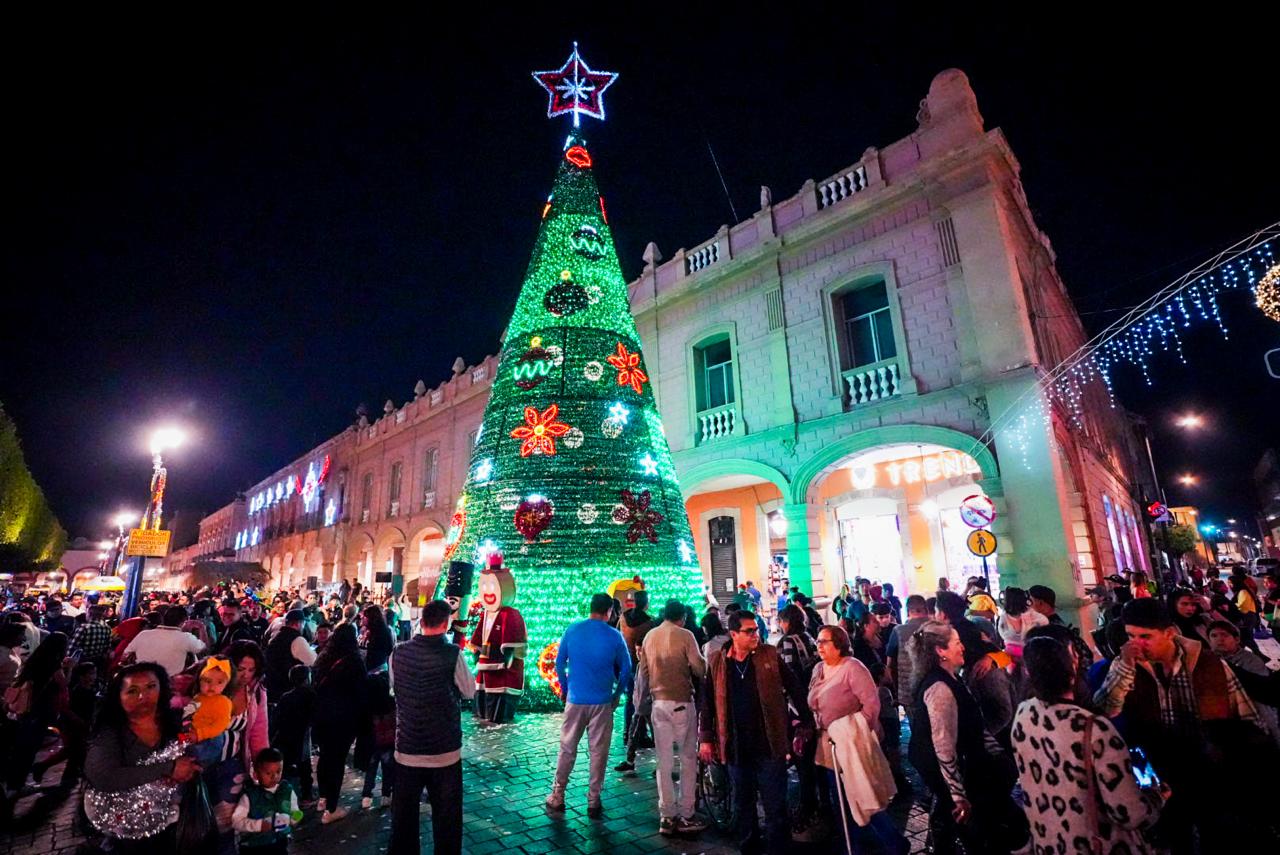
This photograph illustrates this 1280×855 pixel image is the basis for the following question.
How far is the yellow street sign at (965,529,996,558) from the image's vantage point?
874cm

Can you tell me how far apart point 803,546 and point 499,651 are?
24.1 ft

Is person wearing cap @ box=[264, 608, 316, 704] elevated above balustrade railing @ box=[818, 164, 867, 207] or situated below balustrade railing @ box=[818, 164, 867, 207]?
below

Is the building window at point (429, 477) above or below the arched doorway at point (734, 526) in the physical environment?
above

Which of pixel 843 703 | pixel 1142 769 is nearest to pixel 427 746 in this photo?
pixel 843 703

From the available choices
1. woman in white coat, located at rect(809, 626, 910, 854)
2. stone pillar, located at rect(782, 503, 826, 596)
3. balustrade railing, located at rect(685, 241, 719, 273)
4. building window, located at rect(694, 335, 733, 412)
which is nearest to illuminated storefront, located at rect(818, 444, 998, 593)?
stone pillar, located at rect(782, 503, 826, 596)

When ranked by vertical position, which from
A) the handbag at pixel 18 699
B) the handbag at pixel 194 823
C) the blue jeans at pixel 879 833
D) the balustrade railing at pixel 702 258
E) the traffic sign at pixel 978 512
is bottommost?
the blue jeans at pixel 879 833

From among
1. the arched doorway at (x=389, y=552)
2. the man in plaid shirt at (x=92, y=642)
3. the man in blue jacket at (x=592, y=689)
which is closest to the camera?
the man in blue jacket at (x=592, y=689)

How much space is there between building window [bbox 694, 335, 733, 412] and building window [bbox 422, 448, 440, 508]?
13.0m

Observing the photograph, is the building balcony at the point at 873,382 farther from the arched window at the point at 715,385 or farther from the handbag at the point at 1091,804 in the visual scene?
the handbag at the point at 1091,804

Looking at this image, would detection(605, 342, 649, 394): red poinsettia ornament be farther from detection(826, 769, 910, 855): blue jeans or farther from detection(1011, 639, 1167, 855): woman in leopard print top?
detection(1011, 639, 1167, 855): woman in leopard print top

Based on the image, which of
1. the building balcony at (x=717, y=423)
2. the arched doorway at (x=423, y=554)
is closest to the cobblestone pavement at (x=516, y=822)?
the building balcony at (x=717, y=423)

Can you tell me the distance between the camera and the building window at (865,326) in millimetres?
12234

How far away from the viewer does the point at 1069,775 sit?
7.99 feet

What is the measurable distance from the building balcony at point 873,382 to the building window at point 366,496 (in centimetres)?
2297
